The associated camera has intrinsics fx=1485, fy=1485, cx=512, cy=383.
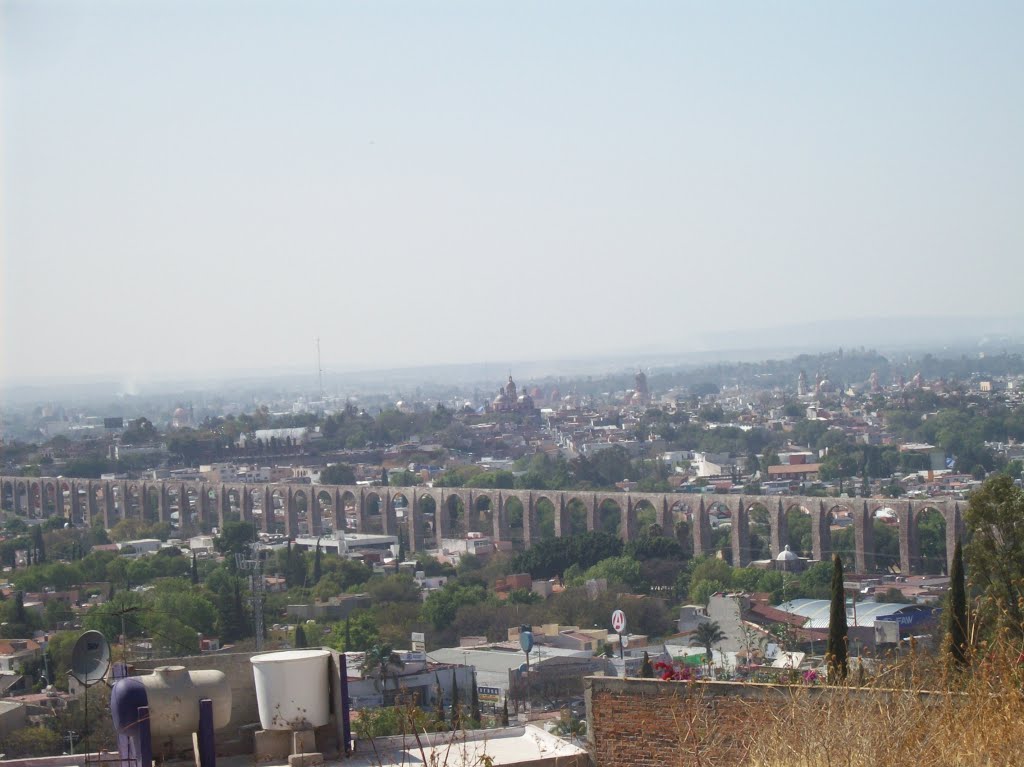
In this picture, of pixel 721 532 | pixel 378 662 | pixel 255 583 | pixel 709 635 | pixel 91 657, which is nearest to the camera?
pixel 91 657

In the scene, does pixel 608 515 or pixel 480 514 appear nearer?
pixel 608 515

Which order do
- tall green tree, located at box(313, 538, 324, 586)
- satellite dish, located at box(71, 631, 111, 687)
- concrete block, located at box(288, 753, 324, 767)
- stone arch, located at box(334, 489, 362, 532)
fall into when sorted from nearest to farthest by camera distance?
concrete block, located at box(288, 753, 324, 767) → satellite dish, located at box(71, 631, 111, 687) → tall green tree, located at box(313, 538, 324, 586) → stone arch, located at box(334, 489, 362, 532)

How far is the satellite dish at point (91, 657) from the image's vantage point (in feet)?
14.5

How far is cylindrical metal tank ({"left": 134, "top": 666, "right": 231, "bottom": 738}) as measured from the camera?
4.02 metres

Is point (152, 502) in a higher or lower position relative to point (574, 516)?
lower

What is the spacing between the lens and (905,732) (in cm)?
355

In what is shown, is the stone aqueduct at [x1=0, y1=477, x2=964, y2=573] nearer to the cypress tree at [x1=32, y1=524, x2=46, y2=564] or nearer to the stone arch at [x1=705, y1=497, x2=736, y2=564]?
the stone arch at [x1=705, y1=497, x2=736, y2=564]

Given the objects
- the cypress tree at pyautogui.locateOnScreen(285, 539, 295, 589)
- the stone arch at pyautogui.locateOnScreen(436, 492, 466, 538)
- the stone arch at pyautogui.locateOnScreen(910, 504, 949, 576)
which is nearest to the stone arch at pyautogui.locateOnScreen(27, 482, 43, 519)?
the stone arch at pyautogui.locateOnScreen(436, 492, 466, 538)

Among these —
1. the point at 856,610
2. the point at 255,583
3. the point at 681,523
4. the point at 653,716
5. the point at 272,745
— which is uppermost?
the point at 272,745

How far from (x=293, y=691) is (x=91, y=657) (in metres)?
0.66

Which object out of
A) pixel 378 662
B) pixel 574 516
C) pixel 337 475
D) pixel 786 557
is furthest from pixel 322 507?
pixel 378 662

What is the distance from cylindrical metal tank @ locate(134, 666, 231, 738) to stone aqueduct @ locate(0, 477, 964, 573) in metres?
23.0

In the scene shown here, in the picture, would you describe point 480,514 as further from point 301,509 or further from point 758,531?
point 758,531

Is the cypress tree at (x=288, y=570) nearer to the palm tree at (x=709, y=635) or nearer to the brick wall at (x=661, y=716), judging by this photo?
the palm tree at (x=709, y=635)
